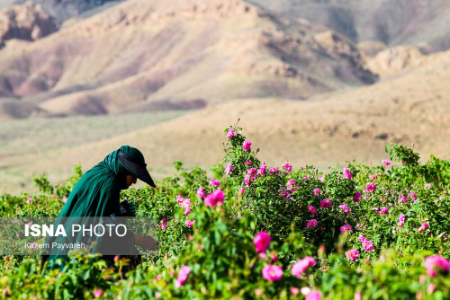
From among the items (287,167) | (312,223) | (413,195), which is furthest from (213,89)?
(312,223)

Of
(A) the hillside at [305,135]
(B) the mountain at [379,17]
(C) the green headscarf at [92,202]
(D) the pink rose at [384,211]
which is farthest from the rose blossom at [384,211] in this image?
(B) the mountain at [379,17]

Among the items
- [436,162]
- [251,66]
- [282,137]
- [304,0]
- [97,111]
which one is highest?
[304,0]

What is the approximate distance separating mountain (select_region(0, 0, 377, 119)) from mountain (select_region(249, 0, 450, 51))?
32147mm

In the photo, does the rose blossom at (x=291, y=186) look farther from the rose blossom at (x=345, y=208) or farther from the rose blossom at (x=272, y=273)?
the rose blossom at (x=272, y=273)

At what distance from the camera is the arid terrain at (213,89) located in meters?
21.2

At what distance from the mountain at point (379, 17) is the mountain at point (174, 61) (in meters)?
32.1

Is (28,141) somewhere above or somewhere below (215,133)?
above

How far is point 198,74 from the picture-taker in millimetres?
57625

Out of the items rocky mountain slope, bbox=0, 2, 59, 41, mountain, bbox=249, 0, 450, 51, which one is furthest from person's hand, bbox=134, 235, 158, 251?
mountain, bbox=249, 0, 450, 51

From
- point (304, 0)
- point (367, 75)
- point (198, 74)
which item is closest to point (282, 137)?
point (198, 74)

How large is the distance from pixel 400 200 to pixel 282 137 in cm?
1643

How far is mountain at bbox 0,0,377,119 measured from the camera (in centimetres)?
5094

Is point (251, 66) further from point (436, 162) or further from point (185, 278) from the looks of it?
point (185, 278)

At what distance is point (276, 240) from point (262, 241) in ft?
6.43
